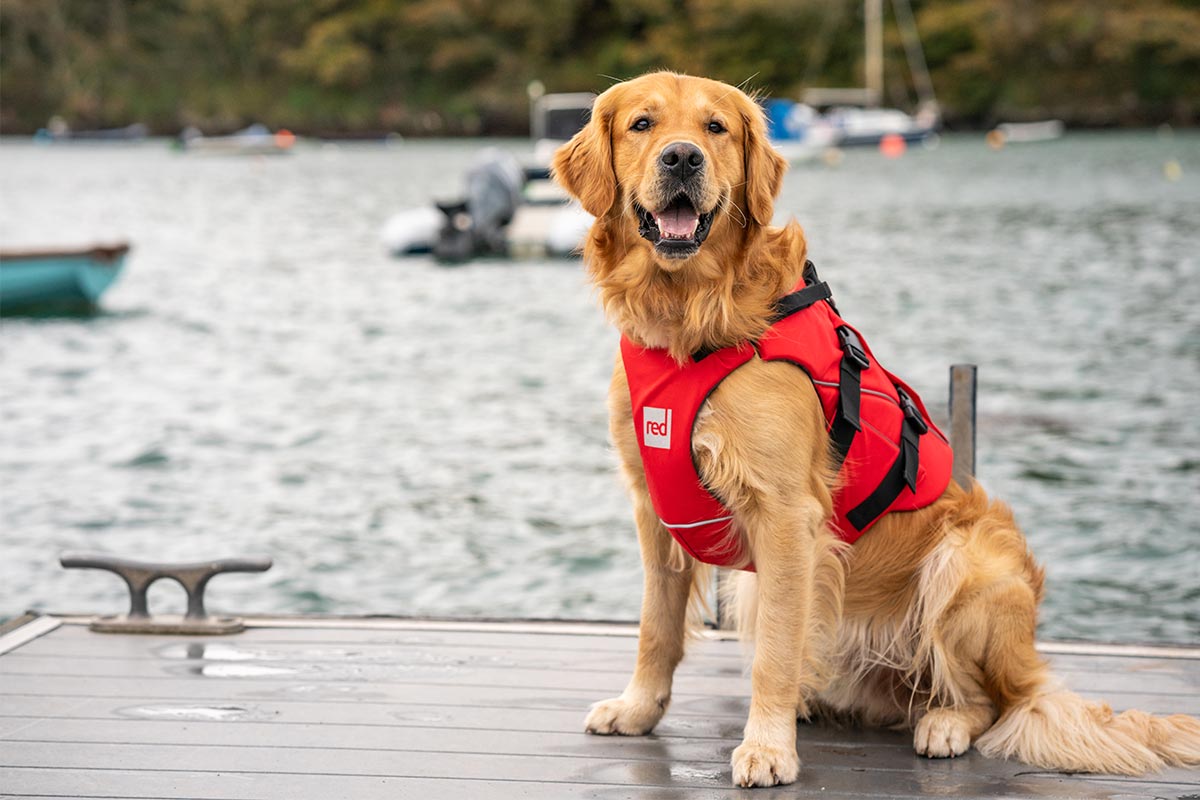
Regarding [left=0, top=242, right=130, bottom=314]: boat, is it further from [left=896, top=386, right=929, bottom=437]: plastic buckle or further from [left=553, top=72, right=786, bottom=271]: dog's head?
[left=896, top=386, right=929, bottom=437]: plastic buckle

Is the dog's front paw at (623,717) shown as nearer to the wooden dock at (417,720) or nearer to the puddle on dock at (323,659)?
the wooden dock at (417,720)

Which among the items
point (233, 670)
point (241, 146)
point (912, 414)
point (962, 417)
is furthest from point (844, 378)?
point (241, 146)

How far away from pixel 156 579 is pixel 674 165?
234 centimetres

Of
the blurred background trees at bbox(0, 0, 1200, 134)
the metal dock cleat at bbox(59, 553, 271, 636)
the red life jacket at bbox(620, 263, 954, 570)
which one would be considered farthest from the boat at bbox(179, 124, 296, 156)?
the red life jacket at bbox(620, 263, 954, 570)

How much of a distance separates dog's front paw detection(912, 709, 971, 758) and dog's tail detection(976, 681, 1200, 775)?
0.26 ft

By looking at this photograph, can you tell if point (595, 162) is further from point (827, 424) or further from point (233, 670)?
point (233, 670)

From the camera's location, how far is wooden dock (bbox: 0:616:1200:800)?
10.7ft

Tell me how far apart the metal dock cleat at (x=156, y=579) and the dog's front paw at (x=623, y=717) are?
54.9 inches

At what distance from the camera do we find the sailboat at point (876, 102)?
6544 cm

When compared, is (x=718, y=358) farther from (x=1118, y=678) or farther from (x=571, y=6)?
(x=571, y=6)

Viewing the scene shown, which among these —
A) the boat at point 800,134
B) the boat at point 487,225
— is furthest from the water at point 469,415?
the boat at point 800,134

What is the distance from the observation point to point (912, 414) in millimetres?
3566

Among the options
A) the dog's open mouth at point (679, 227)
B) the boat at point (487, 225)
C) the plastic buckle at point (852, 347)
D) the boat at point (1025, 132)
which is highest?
the dog's open mouth at point (679, 227)

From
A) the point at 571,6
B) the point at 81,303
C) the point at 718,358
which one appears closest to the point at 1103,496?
the point at 718,358
